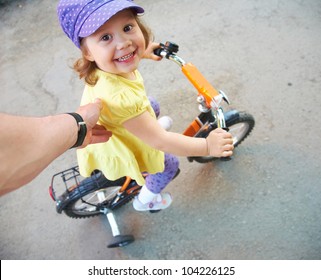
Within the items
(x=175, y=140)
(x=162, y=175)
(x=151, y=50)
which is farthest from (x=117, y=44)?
(x=162, y=175)

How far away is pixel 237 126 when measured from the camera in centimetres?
170

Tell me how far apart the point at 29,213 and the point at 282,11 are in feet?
7.53

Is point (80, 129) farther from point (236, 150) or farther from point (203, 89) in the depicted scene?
point (236, 150)

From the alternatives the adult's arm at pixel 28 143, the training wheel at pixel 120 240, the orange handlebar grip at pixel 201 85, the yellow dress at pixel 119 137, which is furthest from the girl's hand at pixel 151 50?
the training wheel at pixel 120 240

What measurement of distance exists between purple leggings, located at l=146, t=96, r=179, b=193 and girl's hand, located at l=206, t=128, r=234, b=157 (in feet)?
1.15

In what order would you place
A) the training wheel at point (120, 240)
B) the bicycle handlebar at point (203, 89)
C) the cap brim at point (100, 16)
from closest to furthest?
1. the cap brim at point (100, 16)
2. the bicycle handlebar at point (203, 89)
3. the training wheel at point (120, 240)

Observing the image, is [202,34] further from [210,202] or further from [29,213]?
[29,213]

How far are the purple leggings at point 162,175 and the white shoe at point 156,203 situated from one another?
0.13 m

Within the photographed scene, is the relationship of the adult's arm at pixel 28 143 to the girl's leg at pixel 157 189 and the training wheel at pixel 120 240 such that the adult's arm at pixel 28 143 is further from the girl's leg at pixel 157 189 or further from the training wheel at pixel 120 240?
the training wheel at pixel 120 240

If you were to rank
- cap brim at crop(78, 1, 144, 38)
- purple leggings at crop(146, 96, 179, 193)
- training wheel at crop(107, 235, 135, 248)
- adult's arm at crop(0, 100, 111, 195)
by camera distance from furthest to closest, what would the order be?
training wheel at crop(107, 235, 135, 248) → purple leggings at crop(146, 96, 179, 193) → cap brim at crop(78, 1, 144, 38) → adult's arm at crop(0, 100, 111, 195)

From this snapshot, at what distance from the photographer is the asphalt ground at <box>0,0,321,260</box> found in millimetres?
1640

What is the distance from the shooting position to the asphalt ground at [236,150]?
5.38 feet

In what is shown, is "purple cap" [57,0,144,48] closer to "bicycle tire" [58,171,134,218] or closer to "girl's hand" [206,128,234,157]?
"girl's hand" [206,128,234,157]

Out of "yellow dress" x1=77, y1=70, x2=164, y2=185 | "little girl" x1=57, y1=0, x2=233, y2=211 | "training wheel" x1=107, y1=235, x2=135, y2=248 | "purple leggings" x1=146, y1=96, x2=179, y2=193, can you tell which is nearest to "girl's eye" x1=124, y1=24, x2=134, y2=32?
"little girl" x1=57, y1=0, x2=233, y2=211
